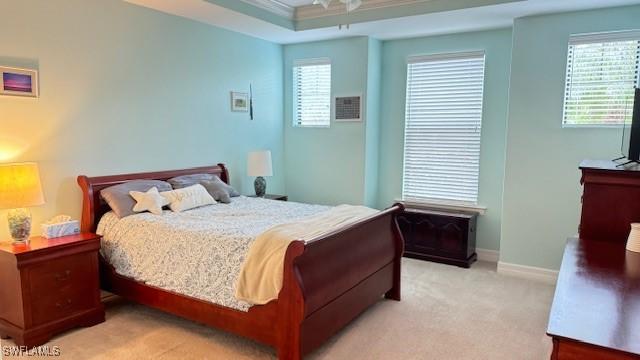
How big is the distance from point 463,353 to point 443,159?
107 inches

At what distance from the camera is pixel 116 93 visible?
12.3 ft

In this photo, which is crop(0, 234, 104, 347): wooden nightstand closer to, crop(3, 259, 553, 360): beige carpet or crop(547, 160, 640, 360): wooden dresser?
crop(3, 259, 553, 360): beige carpet

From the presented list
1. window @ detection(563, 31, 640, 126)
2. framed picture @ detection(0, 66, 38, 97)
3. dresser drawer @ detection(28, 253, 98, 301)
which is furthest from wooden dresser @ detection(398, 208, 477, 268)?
framed picture @ detection(0, 66, 38, 97)

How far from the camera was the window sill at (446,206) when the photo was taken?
4910 mm

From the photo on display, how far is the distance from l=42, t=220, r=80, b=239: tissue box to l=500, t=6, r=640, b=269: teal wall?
394 centimetres

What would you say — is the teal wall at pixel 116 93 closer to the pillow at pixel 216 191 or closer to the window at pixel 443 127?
the pillow at pixel 216 191

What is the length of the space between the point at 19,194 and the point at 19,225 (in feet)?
0.78

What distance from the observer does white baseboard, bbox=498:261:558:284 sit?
13.8ft

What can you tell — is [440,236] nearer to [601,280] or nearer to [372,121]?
[372,121]

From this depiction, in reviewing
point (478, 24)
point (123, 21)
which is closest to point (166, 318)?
point (123, 21)

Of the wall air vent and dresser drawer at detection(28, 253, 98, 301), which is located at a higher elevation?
the wall air vent

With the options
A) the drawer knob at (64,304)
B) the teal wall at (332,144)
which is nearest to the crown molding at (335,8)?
the teal wall at (332,144)

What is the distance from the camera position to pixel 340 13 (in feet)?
14.9

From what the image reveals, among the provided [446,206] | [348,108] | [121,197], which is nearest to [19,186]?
[121,197]
